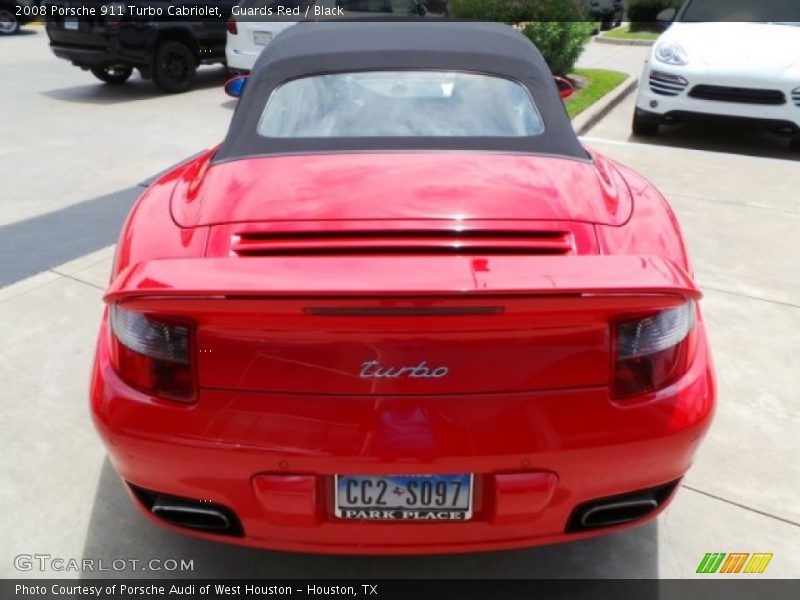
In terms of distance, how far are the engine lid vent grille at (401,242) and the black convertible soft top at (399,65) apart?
705mm

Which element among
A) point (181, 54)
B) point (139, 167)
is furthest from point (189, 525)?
point (181, 54)

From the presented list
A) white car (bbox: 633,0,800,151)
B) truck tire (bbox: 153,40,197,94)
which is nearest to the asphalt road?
white car (bbox: 633,0,800,151)

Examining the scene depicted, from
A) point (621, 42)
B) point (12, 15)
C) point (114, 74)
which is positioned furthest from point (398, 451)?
point (12, 15)

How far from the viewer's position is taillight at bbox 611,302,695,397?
192 centimetres

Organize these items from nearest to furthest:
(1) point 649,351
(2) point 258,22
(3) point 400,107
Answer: (1) point 649,351
(3) point 400,107
(2) point 258,22

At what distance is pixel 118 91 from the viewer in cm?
1122

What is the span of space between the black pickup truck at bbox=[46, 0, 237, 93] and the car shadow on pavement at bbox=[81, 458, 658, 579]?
9.45 meters

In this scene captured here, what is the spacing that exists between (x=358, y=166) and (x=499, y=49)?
1.13 m

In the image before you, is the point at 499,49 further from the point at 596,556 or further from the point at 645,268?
the point at 596,556

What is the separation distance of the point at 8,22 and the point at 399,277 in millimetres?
21139

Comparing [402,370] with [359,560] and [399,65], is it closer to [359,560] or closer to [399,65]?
[359,560]

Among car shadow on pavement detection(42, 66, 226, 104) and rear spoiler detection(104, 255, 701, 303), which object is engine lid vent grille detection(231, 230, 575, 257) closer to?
rear spoiler detection(104, 255, 701, 303)

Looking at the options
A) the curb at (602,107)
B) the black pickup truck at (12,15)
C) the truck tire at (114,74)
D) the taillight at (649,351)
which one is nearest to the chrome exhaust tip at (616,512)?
the taillight at (649,351)

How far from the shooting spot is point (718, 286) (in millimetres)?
4617
